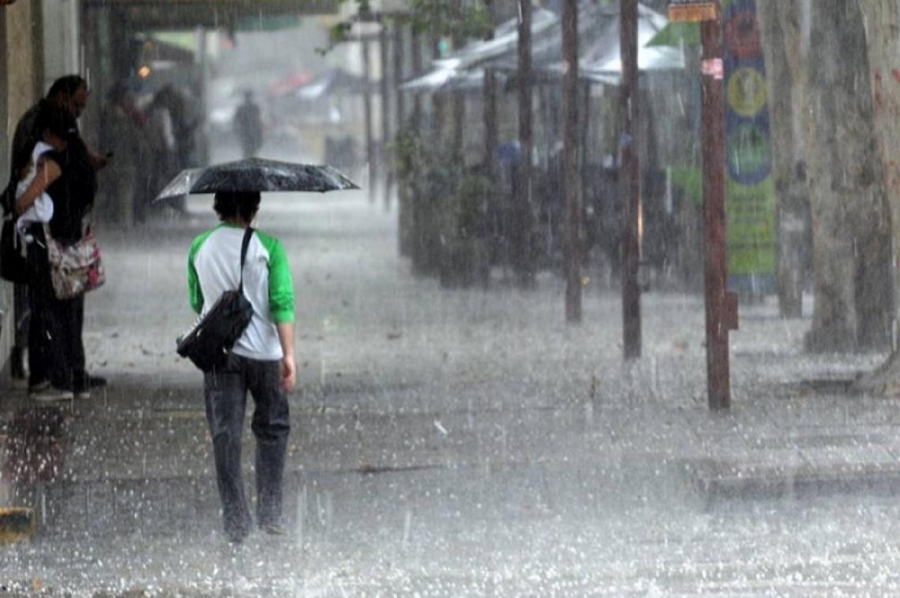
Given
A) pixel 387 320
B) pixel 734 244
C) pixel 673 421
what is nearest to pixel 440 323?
pixel 387 320

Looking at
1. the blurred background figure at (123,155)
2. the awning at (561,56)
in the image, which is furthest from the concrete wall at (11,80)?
the blurred background figure at (123,155)

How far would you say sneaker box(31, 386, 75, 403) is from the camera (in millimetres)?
13180

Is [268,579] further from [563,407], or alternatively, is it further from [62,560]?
[563,407]

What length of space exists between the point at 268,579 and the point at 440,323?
1006 cm

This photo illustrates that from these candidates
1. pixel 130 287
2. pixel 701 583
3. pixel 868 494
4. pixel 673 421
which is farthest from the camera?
pixel 130 287

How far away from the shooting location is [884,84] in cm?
1228

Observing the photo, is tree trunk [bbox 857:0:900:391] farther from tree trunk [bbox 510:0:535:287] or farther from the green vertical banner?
tree trunk [bbox 510:0:535:287]

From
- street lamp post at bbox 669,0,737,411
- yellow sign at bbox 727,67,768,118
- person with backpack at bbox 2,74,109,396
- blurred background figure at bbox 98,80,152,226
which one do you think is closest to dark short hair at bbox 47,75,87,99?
person with backpack at bbox 2,74,109,396

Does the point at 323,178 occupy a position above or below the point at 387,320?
above

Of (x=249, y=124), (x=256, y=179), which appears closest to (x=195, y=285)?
(x=256, y=179)

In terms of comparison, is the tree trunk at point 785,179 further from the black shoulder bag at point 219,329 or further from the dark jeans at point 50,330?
the black shoulder bag at point 219,329

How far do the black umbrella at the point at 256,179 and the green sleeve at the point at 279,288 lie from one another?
24 centimetres

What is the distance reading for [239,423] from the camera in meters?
9.03

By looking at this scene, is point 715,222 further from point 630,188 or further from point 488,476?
point 630,188
